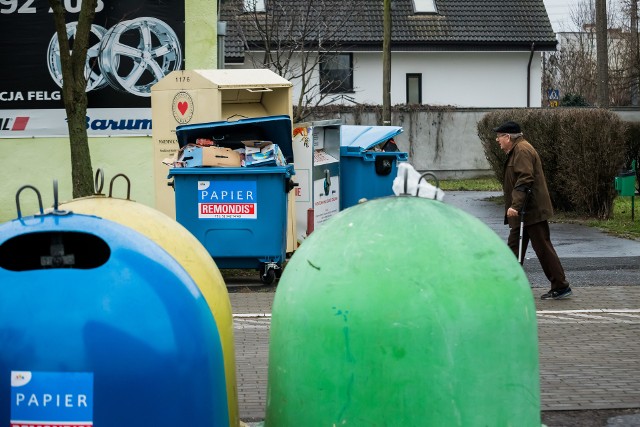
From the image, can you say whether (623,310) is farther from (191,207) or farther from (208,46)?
(208,46)

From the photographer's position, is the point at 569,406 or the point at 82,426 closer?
the point at 82,426

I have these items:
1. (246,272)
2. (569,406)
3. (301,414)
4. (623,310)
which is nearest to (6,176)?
(246,272)

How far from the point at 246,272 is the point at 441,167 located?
74.9 ft

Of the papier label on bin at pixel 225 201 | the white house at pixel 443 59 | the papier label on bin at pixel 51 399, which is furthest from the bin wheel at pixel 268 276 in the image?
the white house at pixel 443 59

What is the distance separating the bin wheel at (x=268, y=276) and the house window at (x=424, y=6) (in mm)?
30076

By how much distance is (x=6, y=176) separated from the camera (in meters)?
15.6

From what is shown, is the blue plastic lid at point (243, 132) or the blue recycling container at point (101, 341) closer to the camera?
the blue recycling container at point (101, 341)

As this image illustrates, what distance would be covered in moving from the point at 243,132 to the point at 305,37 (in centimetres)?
2104

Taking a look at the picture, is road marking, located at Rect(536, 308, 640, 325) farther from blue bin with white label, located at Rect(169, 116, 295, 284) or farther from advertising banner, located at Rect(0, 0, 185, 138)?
advertising banner, located at Rect(0, 0, 185, 138)

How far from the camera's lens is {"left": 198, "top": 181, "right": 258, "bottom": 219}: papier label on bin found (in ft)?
36.8

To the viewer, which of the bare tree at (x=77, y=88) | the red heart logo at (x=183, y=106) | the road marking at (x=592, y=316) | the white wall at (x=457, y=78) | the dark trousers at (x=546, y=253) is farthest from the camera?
the white wall at (x=457, y=78)

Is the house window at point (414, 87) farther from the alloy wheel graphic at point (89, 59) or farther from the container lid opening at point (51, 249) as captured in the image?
the container lid opening at point (51, 249)

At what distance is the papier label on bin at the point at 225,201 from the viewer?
11.2 meters

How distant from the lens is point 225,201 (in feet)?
36.8
